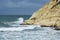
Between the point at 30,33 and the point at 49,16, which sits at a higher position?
the point at 49,16

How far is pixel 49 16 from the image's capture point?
66062 millimetres

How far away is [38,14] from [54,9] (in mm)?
5517

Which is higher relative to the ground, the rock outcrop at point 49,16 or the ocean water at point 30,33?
the rock outcrop at point 49,16

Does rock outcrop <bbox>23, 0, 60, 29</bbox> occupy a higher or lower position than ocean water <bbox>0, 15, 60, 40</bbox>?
higher

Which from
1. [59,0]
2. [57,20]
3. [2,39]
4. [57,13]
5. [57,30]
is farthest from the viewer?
[59,0]

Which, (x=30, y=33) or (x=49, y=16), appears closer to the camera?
(x=30, y=33)

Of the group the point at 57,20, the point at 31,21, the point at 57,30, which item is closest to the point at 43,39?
the point at 57,30

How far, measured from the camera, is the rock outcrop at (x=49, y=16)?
61278 millimetres

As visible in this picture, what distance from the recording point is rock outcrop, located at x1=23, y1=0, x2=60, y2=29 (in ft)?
201

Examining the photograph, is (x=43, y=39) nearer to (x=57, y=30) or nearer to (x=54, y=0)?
(x=57, y=30)

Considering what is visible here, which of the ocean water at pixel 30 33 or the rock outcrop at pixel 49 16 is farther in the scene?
the rock outcrop at pixel 49 16

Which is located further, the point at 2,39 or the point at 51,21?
the point at 51,21

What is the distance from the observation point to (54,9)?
2687 inches

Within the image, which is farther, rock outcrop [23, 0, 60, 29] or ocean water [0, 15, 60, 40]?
rock outcrop [23, 0, 60, 29]
